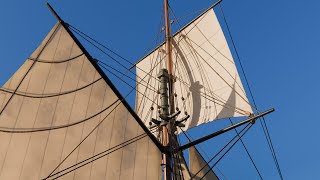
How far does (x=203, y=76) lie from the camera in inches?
607

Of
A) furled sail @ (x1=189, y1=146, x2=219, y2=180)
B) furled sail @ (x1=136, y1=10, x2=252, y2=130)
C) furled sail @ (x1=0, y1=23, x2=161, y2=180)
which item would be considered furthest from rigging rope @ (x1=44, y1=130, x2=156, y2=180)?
furled sail @ (x1=189, y1=146, x2=219, y2=180)

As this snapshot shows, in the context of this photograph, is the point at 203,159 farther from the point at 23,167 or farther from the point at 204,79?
the point at 23,167

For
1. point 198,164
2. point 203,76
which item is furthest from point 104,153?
point 203,76

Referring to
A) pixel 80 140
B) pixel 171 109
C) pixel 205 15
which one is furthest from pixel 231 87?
pixel 80 140

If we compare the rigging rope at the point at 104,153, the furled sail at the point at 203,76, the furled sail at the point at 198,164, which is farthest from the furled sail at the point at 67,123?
the furled sail at the point at 198,164

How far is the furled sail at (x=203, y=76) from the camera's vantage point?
14064 millimetres

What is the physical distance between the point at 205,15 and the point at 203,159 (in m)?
6.02

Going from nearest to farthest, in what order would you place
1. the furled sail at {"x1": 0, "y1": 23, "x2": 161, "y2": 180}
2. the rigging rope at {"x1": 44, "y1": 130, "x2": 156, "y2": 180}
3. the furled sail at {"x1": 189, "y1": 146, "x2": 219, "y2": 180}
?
the furled sail at {"x1": 0, "y1": 23, "x2": 161, "y2": 180} < the rigging rope at {"x1": 44, "y1": 130, "x2": 156, "y2": 180} < the furled sail at {"x1": 189, "y1": 146, "x2": 219, "y2": 180}

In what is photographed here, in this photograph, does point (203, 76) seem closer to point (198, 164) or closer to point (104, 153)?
point (198, 164)

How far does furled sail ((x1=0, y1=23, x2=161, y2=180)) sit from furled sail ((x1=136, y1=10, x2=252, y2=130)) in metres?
3.27

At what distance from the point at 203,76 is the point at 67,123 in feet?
22.7

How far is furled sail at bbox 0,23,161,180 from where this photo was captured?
931 centimetres

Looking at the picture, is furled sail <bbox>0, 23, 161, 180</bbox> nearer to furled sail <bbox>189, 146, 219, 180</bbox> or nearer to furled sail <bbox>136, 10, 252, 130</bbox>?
furled sail <bbox>136, 10, 252, 130</bbox>

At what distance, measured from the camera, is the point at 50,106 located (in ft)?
32.7
